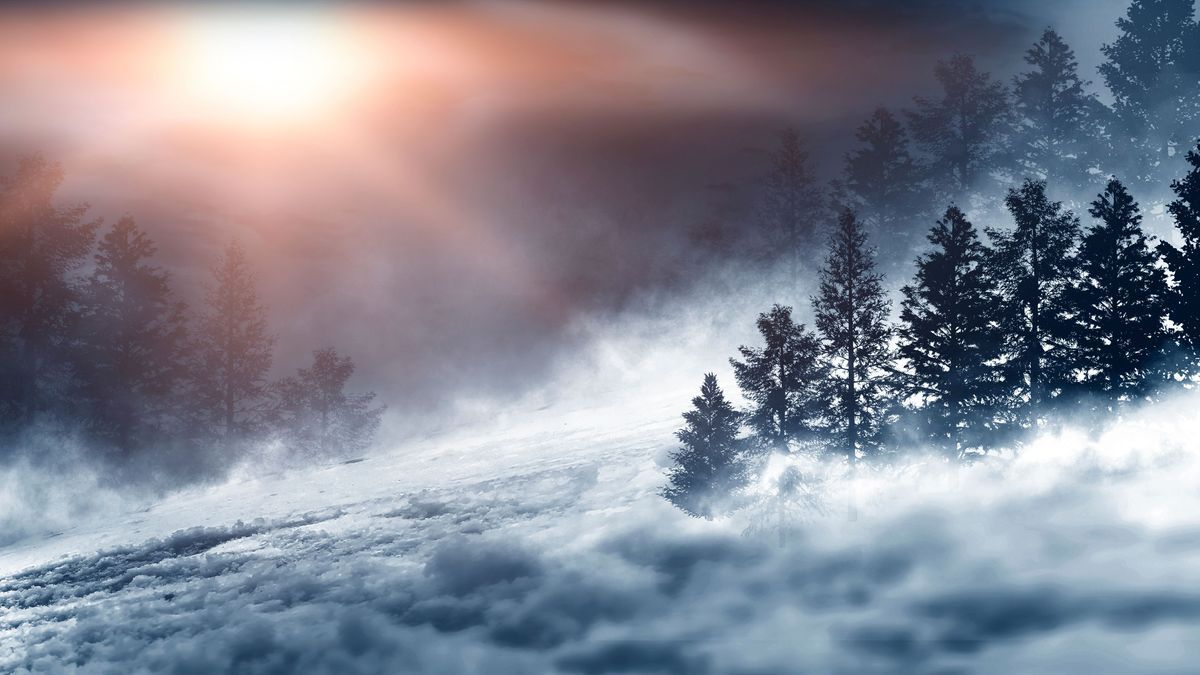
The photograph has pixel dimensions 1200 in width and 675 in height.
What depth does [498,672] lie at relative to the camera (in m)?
27.1

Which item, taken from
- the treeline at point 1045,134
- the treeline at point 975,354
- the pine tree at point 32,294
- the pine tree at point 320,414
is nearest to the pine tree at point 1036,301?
the treeline at point 975,354

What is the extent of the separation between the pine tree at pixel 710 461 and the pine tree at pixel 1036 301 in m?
8.83

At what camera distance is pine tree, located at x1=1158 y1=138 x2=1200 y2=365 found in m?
26.8

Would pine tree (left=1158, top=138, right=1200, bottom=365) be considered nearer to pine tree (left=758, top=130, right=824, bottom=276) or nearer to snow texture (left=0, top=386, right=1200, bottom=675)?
snow texture (left=0, top=386, right=1200, bottom=675)

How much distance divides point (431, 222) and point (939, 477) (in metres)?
71.5

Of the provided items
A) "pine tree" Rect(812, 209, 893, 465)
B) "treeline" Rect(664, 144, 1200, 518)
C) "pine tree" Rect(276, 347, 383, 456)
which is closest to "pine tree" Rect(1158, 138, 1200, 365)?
"treeline" Rect(664, 144, 1200, 518)

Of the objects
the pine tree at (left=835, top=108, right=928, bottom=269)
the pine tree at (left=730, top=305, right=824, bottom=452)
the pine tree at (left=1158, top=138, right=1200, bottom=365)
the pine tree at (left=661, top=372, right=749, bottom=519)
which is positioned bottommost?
the pine tree at (left=661, top=372, right=749, bottom=519)

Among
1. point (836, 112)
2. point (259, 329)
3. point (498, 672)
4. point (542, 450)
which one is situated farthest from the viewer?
point (836, 112)

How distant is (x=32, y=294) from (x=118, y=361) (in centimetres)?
464

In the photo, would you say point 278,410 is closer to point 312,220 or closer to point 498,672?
point 498,672

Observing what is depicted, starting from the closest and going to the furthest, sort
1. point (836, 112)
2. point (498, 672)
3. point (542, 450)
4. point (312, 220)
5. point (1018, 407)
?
point (498, 672), point (1018, 407), point (542, 450), point (312, 220), point (836, 112)

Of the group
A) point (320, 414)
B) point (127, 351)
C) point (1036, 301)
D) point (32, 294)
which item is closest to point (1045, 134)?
point (1036, 301)

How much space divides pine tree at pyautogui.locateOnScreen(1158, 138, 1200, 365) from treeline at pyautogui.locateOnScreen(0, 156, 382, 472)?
3832cm

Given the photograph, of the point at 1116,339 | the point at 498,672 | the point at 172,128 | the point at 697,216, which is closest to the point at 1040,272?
the point at 1116,339
